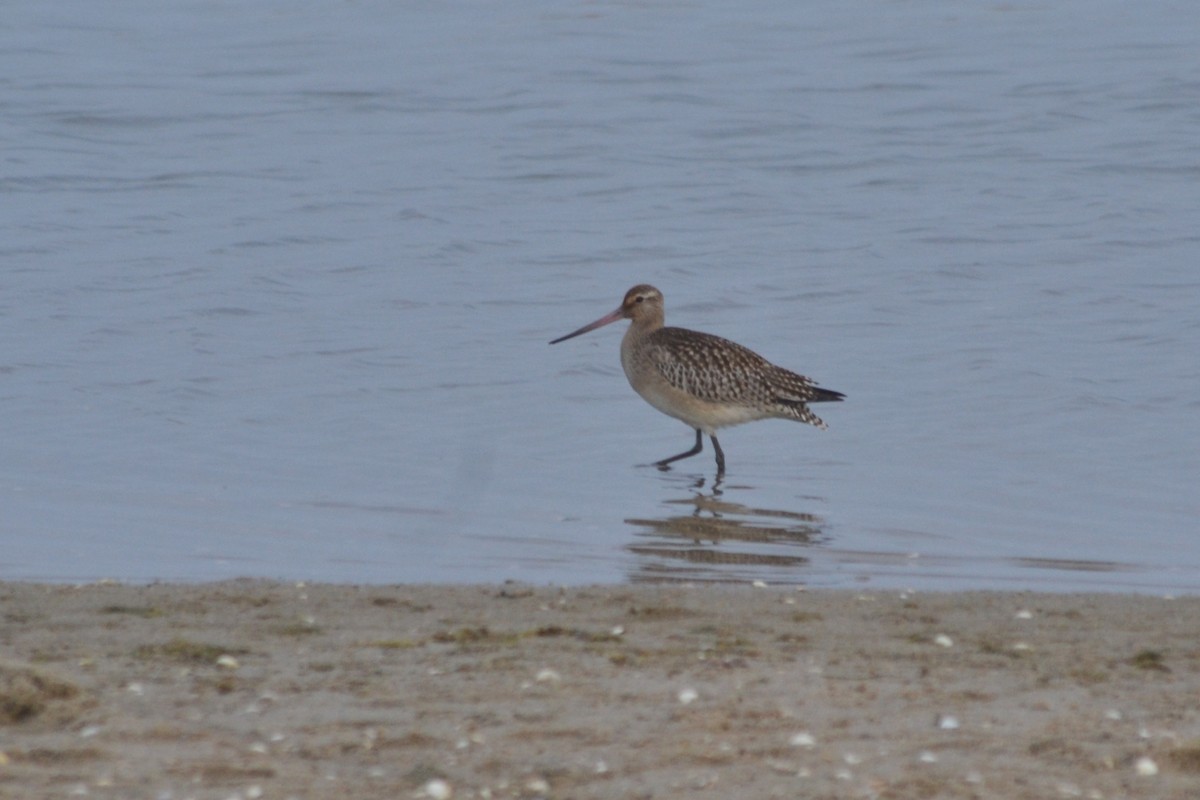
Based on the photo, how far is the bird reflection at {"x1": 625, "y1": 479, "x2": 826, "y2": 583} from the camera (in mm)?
6660

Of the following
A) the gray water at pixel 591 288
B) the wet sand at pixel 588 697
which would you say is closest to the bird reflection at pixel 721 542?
the gray water at pixel 591 288

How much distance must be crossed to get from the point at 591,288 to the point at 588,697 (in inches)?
337

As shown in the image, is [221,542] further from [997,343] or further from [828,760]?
[997,343]

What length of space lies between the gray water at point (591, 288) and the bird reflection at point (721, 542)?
0.03 metres

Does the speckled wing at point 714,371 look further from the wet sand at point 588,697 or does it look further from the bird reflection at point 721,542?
the wet sand at point 588,697

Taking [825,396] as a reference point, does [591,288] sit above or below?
above

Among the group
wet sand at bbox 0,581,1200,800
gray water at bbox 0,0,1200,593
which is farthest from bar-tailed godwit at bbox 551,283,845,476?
wet sand at bbox 0,581,1200,800

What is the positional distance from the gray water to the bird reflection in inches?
1.3

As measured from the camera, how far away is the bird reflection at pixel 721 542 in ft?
21.9

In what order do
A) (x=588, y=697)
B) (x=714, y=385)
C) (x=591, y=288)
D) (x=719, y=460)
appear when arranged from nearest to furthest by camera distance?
(x=588, y=697) → (x=719, y=460) → (x=714, y=385) → (x=591, y=288)

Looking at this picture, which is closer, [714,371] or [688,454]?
[688,454]

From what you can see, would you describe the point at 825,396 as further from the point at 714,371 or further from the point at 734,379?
the point at 714,371

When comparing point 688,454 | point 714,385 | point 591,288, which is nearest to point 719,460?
point 688,454

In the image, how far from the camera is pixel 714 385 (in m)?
9.80
